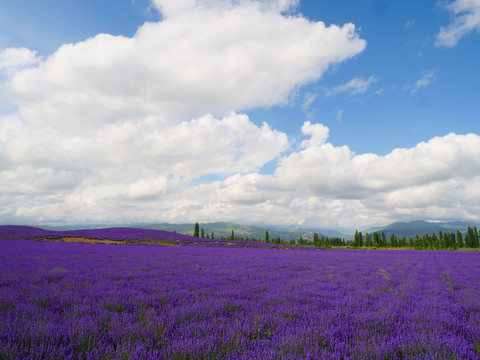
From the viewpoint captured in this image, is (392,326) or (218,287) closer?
(392,326)

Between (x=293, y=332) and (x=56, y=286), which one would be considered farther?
(x=56, y=286)

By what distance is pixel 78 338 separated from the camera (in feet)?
10.2

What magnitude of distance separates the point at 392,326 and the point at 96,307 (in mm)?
5269

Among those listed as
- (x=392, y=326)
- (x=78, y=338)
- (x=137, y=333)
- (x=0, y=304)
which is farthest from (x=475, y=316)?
(x=0, y=304)

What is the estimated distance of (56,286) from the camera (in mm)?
5957

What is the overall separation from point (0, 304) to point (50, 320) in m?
1.62

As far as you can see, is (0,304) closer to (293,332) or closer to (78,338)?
(78,338)

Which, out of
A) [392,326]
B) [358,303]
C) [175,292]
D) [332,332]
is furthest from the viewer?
[175,292]

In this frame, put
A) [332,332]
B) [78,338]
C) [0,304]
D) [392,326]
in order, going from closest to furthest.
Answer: [78,338], [332,332], [392,326], [0,304]

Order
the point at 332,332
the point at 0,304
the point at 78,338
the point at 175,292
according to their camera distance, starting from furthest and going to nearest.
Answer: the point at 175,292, the point at 0,304, the point at 332,332, the point at 78,338

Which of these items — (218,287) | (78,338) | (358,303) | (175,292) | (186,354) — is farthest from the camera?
(218,287)

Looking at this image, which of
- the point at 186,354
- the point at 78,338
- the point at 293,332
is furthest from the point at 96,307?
the point at 293,332

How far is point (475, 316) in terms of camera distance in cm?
455

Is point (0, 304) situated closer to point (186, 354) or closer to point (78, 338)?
point (78, 338)
